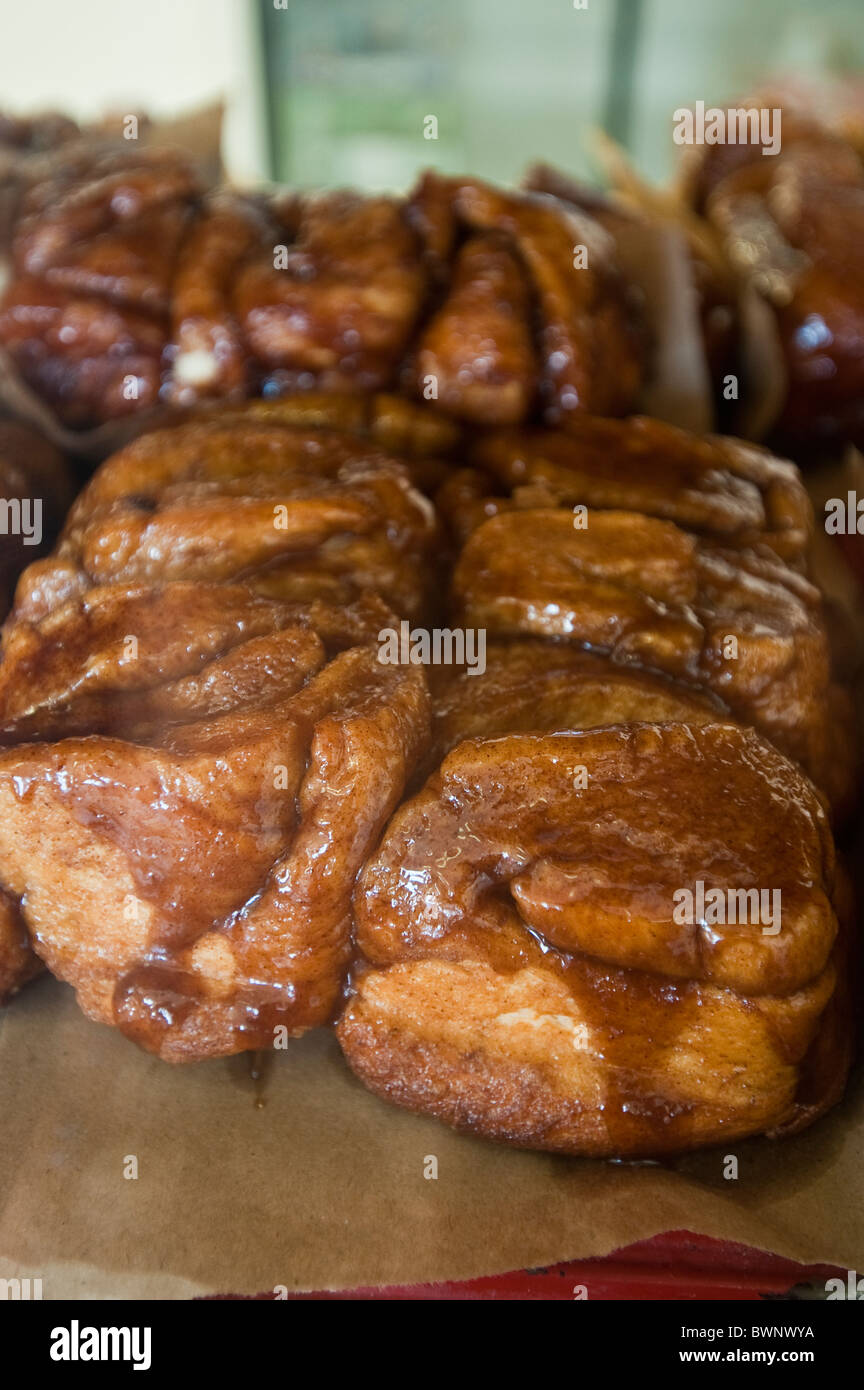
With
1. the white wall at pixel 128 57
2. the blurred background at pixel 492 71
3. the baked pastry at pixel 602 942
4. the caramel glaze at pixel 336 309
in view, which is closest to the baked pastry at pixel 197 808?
the baked pastry at pixel 602 942

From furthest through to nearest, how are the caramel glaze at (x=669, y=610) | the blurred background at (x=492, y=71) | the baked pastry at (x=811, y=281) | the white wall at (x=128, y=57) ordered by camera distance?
the blurred background at (x=492, y=71), the white wall at (x=128, y=57), the baked pastry at (x=811, y=281), the caramel glaze at (x=669, y=610)

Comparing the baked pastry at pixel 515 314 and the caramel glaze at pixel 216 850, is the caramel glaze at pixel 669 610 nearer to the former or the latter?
the caramel glaze at pixel 216 850

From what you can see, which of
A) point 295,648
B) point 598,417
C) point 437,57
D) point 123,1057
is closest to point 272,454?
point 295,648

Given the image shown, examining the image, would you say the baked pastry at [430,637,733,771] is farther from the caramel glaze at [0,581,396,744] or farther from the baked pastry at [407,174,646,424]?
the baked pastry at [407,174,646,424]

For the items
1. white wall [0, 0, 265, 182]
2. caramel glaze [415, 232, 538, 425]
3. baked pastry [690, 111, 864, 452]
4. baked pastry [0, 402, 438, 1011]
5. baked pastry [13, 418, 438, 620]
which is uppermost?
white wall [0, 0, 265, 182]

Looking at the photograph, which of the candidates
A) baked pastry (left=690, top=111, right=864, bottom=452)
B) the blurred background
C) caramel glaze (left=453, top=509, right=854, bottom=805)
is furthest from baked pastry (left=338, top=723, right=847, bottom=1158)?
the blurred background
